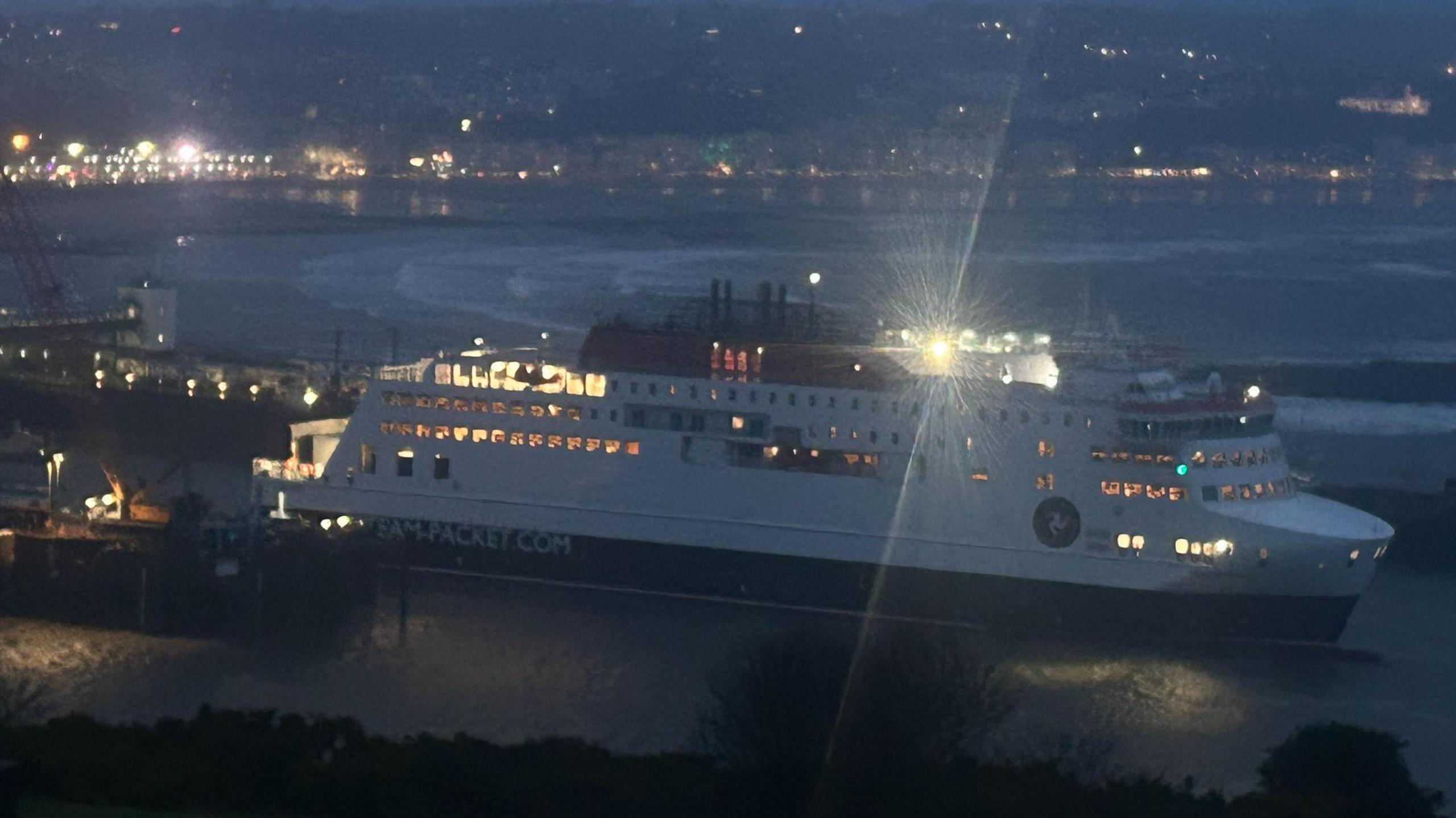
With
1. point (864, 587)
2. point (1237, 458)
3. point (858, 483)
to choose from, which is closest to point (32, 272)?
point (858, 483)

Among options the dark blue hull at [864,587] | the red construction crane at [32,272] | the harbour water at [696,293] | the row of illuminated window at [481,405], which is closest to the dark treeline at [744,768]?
the harbour water at [696,293]

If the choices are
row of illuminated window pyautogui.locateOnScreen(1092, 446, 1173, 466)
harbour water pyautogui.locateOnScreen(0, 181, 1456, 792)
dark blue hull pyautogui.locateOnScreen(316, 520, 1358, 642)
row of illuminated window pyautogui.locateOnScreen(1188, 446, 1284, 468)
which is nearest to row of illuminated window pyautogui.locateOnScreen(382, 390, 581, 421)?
dark blue hull pyautogui.locateOnScreen(316, 520, 1358, 642)

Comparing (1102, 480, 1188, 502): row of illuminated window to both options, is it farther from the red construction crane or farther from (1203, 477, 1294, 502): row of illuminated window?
the red construction crane

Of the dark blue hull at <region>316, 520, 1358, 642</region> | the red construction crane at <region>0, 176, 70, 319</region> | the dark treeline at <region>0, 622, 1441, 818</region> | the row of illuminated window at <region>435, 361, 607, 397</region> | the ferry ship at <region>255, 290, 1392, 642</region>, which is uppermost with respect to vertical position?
the red construction crane at <region>0, 176, 70, 319</region>

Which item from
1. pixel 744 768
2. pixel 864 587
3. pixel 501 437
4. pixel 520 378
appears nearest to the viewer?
pixel 744 768

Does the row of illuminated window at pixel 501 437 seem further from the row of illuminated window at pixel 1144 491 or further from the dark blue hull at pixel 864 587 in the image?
the row of illuminated window at pixel 1144 491

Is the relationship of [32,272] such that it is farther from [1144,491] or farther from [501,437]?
[1144,491]
